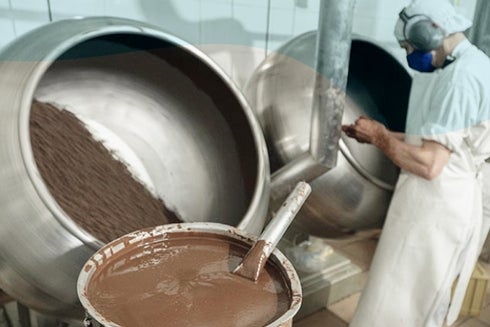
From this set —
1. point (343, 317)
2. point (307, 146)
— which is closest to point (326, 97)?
point (307, 146)

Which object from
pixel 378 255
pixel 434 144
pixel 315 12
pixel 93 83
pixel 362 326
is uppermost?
pixel 315 12

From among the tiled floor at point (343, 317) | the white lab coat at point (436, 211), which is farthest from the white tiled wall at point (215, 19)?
the tiled floor at point (343, 317)

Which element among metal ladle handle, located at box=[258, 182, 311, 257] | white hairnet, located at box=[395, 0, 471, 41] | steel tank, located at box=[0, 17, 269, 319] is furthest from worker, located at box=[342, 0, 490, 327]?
metal ladle handle, located at box=[258, 182, 311, 257]

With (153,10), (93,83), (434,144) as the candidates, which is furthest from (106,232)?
(434,144)

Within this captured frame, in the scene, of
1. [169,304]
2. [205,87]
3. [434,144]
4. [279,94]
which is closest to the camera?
[169,304]

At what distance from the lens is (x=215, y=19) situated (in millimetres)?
1313

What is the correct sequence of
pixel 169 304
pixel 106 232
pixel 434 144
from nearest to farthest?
pixel 169 304 < pixel 106 232 < pixel 434 144

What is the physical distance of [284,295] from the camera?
0.72 meters

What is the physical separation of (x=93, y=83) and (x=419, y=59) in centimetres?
88

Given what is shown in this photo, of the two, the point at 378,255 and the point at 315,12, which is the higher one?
the point at 315,12

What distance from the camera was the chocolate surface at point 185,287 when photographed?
64 centimetres

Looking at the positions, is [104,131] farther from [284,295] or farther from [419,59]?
[419,59]

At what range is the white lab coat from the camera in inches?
49.3

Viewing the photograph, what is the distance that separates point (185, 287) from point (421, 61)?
3.19 feet
